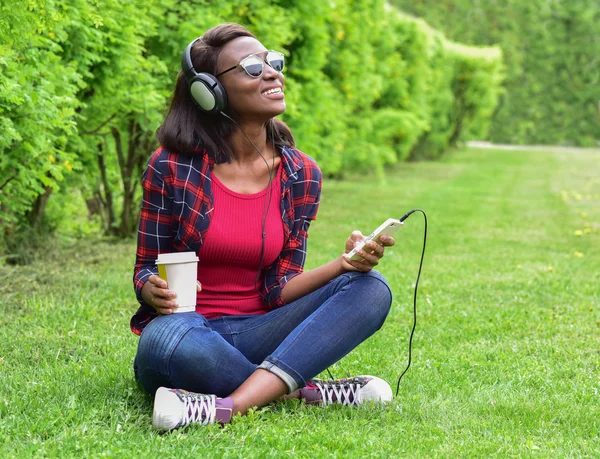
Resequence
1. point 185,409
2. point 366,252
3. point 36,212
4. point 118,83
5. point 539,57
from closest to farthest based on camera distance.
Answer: point 185,409, point 366,252, point 118,83, point 36,212, point 539,57

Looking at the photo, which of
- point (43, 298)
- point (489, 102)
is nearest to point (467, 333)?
point (43, 298)

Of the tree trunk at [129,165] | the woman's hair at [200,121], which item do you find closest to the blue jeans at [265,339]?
the woman's hair at [200,121]

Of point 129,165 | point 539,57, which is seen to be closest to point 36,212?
point 129,165

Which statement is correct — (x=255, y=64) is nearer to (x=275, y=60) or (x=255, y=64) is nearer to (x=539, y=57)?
(x=275, y=60)

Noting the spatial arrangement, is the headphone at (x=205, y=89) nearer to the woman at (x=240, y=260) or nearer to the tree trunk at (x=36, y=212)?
the woman at (x=240, y=260)

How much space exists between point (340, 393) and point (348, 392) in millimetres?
29

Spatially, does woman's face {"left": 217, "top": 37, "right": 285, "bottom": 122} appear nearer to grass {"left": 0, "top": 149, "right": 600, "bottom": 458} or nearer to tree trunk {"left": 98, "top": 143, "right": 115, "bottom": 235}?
grass {"left": 0, "top": 149, "right": 600, "bottom": 458}

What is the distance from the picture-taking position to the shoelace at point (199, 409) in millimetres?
2896

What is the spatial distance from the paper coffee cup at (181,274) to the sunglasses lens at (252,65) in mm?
713

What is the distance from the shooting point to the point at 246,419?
9.72ft

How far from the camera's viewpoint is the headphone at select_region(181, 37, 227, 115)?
3170 millimetres

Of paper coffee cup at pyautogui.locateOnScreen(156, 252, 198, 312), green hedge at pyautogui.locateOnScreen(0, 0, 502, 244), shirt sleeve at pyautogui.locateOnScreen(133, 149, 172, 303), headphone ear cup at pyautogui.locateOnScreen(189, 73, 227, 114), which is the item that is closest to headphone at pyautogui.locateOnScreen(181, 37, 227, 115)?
headphone ear cup at pyautogui.locateOnScreen(189, 73, 227, 114)

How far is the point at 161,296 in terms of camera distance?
3002mm

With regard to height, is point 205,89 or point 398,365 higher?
point 205,89
